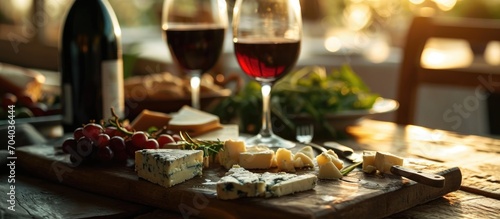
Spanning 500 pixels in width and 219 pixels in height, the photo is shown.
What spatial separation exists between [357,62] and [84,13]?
6.48 feet

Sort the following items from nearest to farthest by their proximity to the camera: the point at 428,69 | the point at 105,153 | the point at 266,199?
the point at 266,199
the point at 105,153
the point at 428,69

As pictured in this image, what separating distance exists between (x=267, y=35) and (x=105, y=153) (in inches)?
13.9

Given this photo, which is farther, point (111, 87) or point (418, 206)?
point (111, 87)

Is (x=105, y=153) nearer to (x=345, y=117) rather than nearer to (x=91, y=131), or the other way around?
(x=91, y=131)

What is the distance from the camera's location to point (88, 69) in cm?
153

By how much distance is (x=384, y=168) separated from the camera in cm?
105

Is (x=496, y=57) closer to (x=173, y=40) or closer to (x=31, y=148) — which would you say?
(x=173, y=40)

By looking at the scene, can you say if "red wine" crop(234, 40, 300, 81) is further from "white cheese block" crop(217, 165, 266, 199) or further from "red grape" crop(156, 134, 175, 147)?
"white cheese block" crop(217, 165, 266, 199)

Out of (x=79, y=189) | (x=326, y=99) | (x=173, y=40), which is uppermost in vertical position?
(x=173, y=40)

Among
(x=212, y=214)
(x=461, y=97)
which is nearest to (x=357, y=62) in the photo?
(x=461, y=97)

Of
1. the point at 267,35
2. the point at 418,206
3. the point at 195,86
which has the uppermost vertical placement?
the point at 267,35

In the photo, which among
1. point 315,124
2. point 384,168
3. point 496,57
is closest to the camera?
point 384,168

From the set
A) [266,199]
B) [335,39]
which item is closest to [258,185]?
[266,199]

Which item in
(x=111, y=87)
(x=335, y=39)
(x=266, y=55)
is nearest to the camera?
(x=266, y=55)
